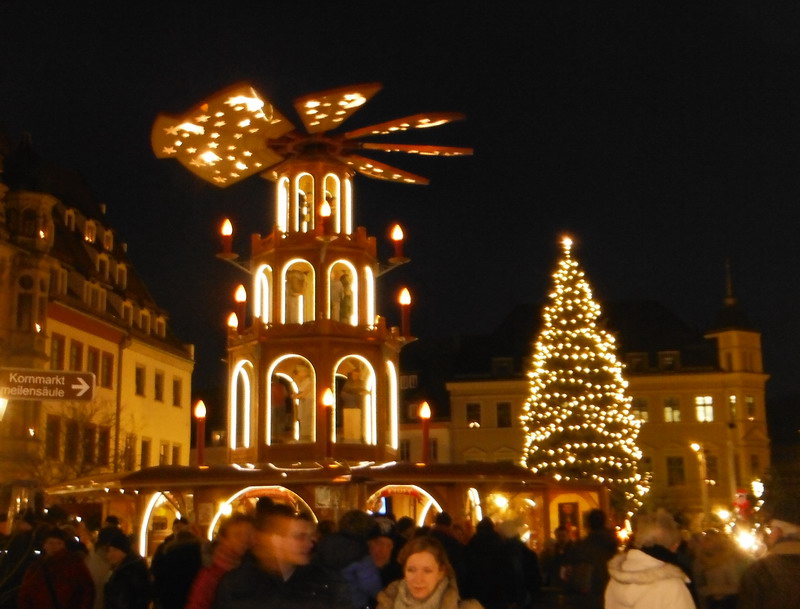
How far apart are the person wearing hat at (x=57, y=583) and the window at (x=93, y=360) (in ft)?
115

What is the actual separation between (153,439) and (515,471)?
28265mm

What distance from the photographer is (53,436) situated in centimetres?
3916

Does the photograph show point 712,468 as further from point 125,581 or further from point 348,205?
point 125,581

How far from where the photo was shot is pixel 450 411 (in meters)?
63.5

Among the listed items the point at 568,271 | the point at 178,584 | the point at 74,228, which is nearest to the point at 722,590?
the point at 178,584

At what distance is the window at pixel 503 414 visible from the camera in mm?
→ 62562

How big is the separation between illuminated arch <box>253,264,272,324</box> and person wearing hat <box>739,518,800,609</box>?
19.9 m

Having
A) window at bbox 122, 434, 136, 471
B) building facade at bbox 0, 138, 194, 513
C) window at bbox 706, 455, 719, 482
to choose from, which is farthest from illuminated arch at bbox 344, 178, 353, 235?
window at bbox 706, 455, 719, 482

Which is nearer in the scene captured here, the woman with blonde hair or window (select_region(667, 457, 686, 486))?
the woman with blonde hair

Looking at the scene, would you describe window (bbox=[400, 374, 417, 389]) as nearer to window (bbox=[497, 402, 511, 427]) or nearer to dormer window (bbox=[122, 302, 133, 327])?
window (bbox=[497, 402, 511, 427])

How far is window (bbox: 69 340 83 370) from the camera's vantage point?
41.4 meters

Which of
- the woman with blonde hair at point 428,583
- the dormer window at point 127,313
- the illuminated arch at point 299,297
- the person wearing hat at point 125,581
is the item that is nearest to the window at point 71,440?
the dormer window at point 127,313

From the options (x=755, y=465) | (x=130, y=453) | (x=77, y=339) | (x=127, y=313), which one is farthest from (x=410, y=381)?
(x=77, y=339)

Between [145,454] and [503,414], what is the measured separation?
22846 millimetres
